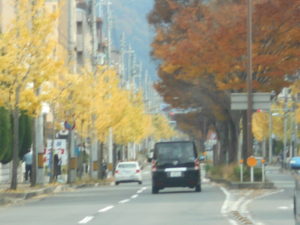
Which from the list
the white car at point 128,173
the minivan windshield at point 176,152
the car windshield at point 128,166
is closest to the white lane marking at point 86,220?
the minivan windshield at point 176,152

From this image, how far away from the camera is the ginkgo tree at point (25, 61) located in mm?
35228

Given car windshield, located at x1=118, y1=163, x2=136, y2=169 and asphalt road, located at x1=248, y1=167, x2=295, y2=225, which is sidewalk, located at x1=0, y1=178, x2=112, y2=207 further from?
car windshield, located at x1=118, y1=163, x2=136, y2=169

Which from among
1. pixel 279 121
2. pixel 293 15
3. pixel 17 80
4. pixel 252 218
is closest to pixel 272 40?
pixel 293 15

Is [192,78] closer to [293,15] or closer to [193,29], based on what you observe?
[193,29]

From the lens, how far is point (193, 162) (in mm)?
38688

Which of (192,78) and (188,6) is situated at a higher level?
(188,6)

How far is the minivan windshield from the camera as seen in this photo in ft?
127

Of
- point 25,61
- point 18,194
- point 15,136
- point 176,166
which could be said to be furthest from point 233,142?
point 18,194

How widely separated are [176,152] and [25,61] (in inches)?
263

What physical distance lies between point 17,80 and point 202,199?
25.6 ft

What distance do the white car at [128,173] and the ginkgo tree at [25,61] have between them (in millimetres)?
26899

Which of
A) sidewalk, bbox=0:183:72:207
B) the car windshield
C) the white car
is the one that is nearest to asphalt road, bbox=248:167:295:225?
sidewalk, bbox=0:183:72:207

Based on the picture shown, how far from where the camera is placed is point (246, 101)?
42.1m

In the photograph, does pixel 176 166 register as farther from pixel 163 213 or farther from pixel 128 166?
pixel 128 166
